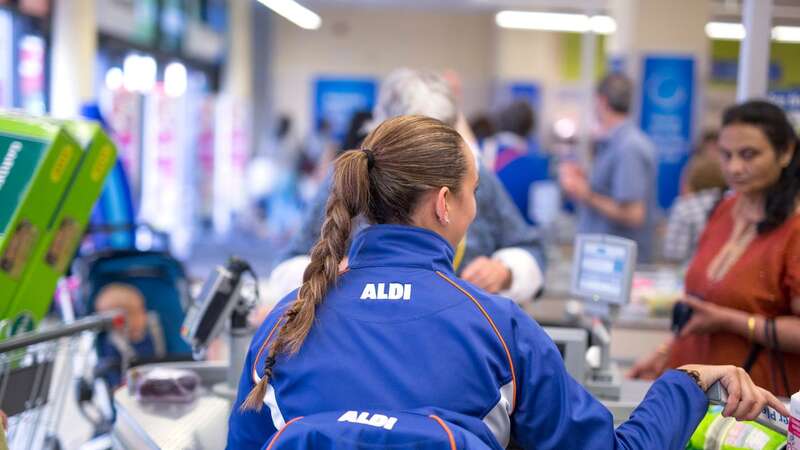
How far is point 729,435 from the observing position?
2.07 metres

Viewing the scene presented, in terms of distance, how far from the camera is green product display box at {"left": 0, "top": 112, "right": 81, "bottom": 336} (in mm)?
2865

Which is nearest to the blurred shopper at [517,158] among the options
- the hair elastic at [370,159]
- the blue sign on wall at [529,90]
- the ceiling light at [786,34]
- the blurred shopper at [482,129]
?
the blurred shopper at [482,129]

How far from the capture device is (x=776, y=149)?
9.34ft

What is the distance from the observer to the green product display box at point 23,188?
287cm

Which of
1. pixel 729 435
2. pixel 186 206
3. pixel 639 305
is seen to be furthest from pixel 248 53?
pixel 729 435

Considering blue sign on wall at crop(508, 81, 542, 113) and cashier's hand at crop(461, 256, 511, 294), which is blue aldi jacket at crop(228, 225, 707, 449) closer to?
cashier's hand at crop(461, 256, 511, 294)

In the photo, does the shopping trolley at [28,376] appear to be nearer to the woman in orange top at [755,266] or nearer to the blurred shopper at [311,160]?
the woman in orange top at [755,266]

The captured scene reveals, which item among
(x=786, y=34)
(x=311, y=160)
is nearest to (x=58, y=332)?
(x=786, y=34)

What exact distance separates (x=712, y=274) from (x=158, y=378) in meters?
1.51

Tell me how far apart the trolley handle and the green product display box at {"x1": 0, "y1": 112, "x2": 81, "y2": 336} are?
182 mm

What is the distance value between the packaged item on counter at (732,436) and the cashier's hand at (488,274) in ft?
2.49

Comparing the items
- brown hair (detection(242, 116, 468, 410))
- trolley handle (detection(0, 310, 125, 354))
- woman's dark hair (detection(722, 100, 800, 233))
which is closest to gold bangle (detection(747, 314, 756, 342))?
woman's dark hair (detection(722, 100, 800, 233))

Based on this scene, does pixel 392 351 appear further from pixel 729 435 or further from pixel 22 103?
pixel 22 103

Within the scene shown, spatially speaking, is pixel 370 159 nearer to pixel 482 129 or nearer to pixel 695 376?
pixel 695 376
